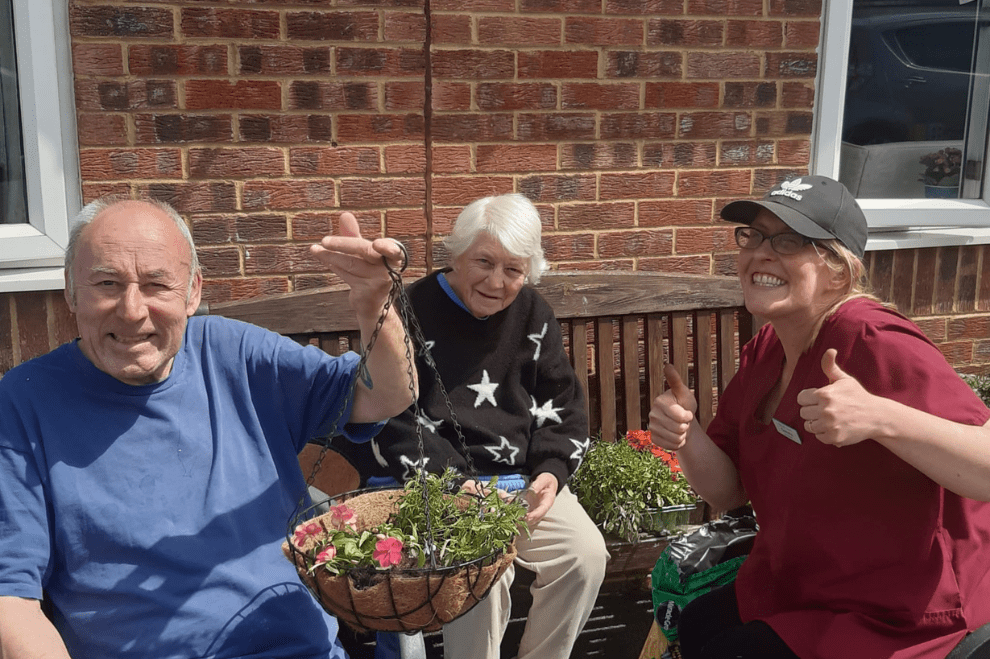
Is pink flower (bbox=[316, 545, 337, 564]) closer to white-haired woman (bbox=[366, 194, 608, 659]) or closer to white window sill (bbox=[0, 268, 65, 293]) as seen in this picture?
white-haired woman (bbox=[366, 194, 608, 659])

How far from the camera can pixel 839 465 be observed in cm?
218

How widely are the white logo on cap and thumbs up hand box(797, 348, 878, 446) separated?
49 centimetres

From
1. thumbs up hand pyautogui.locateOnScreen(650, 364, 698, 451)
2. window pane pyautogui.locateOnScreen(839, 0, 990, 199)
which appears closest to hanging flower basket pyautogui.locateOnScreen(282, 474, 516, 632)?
thumbs up hand pyautogui.locateOnScreen(650, 364, 698, 451)

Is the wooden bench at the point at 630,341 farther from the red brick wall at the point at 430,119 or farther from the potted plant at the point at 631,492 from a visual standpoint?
the red brick wall at the point at 430,119

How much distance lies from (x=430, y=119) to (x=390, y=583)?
228cm

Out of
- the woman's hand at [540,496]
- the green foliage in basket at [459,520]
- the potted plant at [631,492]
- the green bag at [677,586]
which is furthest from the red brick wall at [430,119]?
the green foliage in basket at [459,520]

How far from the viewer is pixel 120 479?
2037mm

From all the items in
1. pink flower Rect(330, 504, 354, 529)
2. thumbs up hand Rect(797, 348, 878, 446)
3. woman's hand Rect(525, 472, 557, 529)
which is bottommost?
woman's hand Rect(525, 472, 557, 529)

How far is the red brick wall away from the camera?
3.29 meters

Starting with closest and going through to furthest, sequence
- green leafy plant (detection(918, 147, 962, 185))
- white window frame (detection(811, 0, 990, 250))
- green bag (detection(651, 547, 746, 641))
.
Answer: green bag (detection(651, 547, 746, 641))
white window frame (detection(811, 0, 990, 250))
green leafy plant (detection(918, 147, 962, 185))

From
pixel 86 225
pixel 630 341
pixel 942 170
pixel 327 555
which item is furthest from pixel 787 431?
pixel 942 170

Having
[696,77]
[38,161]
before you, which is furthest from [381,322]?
[696,77]

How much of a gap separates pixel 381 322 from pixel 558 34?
2130mm

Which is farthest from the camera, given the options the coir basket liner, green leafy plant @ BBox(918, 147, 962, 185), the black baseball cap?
green leafy plant @ BBox(918, 147, 962, 185)
